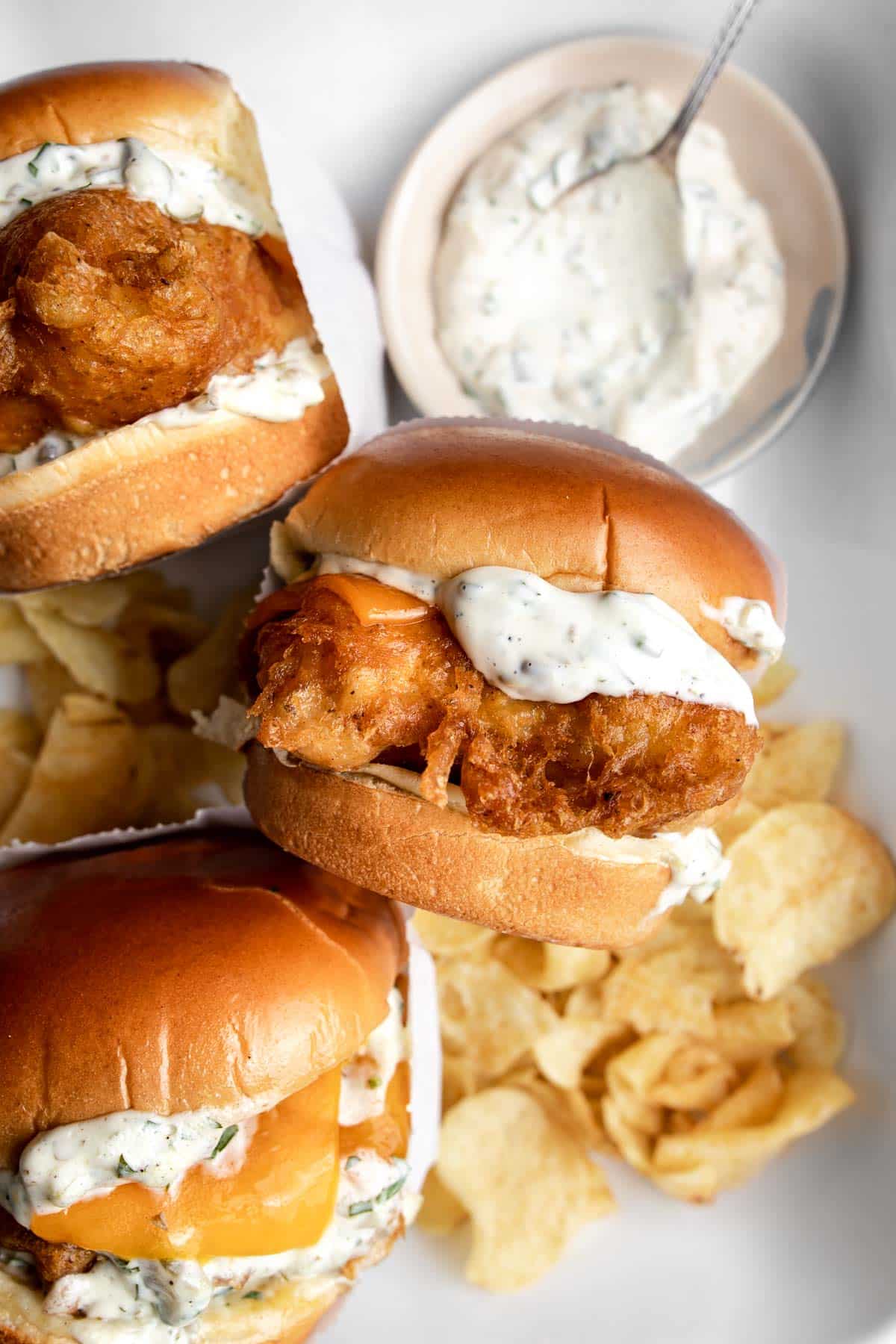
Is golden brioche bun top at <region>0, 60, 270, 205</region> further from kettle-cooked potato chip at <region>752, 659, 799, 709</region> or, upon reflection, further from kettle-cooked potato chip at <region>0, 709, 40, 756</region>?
kettle-cooked potato chip at <region>752, 659, 799, 709</region>

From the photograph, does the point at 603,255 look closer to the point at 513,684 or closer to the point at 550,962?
the point at 513,684

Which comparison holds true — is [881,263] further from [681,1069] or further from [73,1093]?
[73,1093]

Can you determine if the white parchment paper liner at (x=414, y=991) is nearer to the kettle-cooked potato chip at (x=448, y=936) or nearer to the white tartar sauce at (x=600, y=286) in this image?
the kettle-cooked potato chip at (x=448, y=936)

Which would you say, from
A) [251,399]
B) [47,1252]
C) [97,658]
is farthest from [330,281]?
[47,1252]

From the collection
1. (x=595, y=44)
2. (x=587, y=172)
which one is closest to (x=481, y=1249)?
(x=587, y=172)

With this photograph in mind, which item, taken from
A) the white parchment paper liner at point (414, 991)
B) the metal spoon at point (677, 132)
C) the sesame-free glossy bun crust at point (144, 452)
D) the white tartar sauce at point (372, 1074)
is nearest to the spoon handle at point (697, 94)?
the metal spoon at point (677, 132)

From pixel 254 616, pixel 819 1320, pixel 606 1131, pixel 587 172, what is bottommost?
pixel 819 1320
